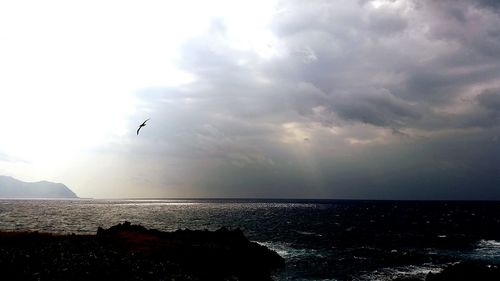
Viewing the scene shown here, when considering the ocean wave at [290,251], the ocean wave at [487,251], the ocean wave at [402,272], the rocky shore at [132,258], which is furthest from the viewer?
the ocean wave at [487,251]

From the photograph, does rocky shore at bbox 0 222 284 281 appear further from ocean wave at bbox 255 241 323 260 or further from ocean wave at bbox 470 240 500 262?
ocean wave at bbox 470 240 500 262

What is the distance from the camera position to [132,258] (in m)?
38.2

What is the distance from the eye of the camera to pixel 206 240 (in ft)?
200

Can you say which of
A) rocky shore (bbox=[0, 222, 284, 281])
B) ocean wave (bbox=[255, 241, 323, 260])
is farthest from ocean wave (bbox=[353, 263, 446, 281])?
ocean wave (bbox=[255, 241, 323, 260])

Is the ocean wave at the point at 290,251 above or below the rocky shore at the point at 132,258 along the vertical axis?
below

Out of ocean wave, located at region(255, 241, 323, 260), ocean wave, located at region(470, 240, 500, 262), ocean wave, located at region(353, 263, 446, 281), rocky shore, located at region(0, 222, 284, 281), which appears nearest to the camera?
rocky shore, located at region(0, 222, 284, 281)

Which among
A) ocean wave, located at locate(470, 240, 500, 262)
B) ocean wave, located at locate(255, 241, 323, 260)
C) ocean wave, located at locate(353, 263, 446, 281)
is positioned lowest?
ocean wave, located at locate(470, 240, 500, 262)

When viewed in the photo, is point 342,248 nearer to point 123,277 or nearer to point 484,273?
point 484,273

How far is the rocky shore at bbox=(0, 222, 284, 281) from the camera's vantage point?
101ft

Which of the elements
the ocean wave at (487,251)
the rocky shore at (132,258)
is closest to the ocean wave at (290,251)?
the rocky shore at (132,258)

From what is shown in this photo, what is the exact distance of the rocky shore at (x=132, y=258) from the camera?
30.8m

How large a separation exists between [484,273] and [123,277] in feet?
118

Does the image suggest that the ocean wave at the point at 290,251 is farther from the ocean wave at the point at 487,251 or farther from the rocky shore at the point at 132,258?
the ocean wave at the point at 487,251

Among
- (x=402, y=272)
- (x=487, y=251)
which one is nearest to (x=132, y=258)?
(x=402, y=272)
